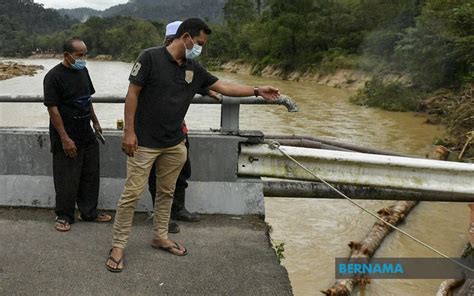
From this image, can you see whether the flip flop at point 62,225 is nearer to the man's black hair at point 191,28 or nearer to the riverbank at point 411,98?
the man's black hair at point 191,28

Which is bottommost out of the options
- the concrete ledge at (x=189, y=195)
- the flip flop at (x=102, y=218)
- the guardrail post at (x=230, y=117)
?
the flip flop at (x=102, y=218)

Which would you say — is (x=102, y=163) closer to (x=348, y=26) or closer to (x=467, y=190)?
(x=467, y=190)

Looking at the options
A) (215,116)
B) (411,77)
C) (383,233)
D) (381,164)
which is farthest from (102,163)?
(411,77)

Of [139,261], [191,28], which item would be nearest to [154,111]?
[191,28]

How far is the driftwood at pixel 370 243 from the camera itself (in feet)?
18.4

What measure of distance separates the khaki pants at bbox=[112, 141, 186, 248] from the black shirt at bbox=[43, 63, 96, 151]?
818 mm

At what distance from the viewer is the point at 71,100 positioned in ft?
13.5

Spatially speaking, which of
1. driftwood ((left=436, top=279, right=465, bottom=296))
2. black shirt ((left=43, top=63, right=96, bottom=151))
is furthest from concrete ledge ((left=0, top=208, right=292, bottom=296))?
driftwood ((left=436, top=279, right=465, bottom=296))

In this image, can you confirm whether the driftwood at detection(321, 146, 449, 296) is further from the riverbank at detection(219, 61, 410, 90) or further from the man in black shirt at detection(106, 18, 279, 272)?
the riverbank at detection(219, 61, 410, 90)

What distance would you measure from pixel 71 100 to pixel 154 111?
3.16 feet

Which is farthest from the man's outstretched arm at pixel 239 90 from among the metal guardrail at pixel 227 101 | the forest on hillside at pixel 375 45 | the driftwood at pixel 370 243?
the forest on hillside at pixel 375 45

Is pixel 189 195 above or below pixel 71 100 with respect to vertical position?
below

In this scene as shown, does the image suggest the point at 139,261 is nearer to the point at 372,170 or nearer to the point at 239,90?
the point at 239,90

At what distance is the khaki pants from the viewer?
359cm
